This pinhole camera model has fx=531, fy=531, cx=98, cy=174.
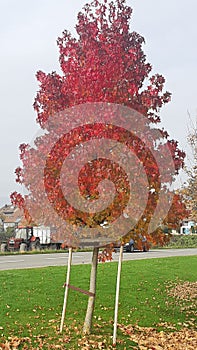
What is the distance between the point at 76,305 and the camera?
11.5 metres

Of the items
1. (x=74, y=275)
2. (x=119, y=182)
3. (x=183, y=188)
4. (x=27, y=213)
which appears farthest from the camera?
(x=183, y=188)

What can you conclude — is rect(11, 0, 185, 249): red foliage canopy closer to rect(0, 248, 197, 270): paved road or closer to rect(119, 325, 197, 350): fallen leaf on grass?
rect(119, 325, 197, 350): fallen leaf on grass

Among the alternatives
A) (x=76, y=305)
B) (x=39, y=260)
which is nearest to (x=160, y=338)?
(x=76, y=305)

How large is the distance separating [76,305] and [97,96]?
524cm

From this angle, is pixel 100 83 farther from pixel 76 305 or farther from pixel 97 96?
pixel 76 305

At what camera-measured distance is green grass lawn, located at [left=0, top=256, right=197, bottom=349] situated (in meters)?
8.62

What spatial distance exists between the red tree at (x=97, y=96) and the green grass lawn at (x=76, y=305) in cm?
84

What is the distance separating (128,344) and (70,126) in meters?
3.53

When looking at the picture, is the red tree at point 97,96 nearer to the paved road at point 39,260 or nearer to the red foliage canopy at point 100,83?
the red foliage canopy at point 100,83

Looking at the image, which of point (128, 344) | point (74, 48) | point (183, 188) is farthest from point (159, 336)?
point (183, 188)

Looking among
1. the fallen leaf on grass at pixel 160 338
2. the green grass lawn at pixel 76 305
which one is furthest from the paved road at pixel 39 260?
the fallen leaf on grass at pixel 160 338

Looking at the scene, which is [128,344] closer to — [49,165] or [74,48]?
[49,165]

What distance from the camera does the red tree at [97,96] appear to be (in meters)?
7.98

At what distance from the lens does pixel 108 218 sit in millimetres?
7918
